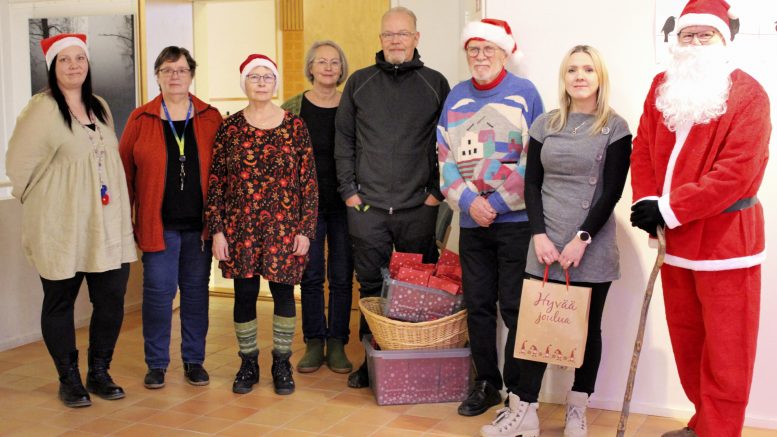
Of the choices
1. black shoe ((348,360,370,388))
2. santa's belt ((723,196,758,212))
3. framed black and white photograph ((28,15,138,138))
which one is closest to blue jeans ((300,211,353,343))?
black shoe ((348,360,370,388))

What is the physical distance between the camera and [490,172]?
10.9ft

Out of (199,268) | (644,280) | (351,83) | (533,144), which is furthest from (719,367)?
(199,268)

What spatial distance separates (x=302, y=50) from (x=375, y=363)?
2657 millimetres

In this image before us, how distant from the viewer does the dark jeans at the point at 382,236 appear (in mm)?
3707

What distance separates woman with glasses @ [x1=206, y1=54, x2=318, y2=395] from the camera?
354cm

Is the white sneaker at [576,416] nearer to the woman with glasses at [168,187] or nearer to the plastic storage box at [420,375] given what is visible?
the plastic storage box at [420,375]

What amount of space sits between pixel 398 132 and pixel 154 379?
1.61 m

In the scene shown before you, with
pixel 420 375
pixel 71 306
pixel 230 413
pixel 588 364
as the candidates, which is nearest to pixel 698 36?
pixel 588 364

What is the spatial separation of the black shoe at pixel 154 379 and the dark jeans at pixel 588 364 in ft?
5.54

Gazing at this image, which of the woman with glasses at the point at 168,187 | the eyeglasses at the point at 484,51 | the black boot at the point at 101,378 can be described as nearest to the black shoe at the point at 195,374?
the woman with glasses at the point at 168,187

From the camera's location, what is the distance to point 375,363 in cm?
358

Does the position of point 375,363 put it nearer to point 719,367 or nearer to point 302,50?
point 719,367

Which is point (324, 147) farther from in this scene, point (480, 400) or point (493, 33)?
point (480, 400)

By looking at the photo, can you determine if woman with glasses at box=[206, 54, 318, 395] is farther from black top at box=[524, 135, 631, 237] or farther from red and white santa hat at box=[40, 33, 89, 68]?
black top at box=[524, 135, 631, 237]
